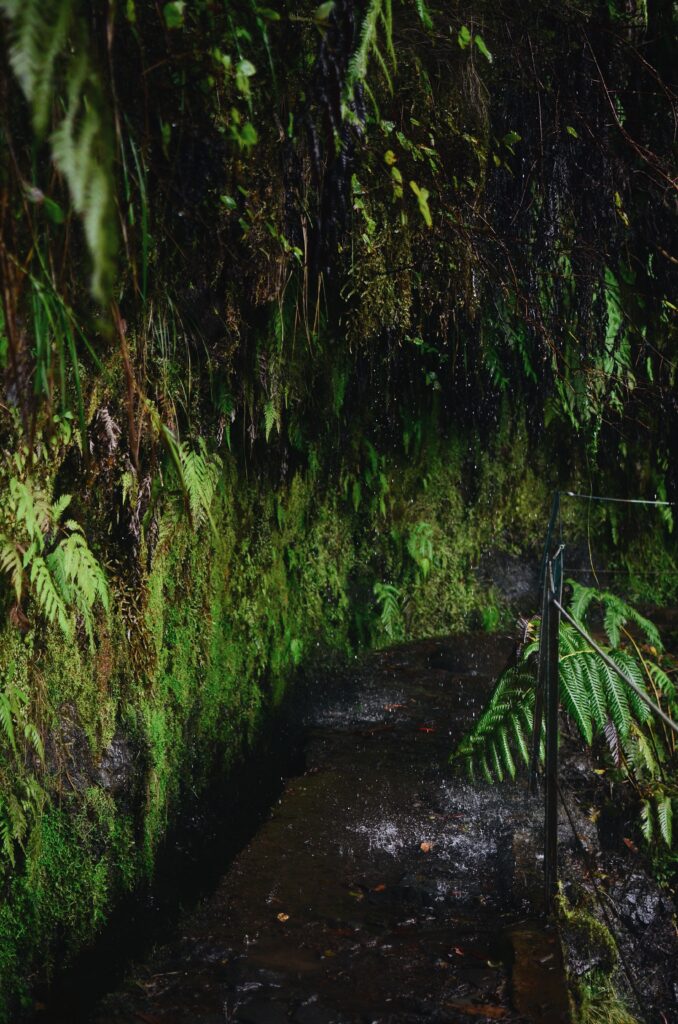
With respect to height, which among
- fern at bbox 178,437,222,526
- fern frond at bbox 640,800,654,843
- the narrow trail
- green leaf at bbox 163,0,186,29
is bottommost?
fern frond at bbox 640,800,654,843

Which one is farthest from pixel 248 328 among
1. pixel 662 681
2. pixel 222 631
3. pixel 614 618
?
pixel 662 681

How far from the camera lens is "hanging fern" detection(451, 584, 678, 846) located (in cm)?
345

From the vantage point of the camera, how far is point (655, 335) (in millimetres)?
5242

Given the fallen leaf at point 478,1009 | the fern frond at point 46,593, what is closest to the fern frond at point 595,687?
the fallen leaf at point 478,1009

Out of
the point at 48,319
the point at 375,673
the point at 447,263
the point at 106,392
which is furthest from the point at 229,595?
the point at 48,319

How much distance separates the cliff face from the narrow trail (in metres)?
0.79

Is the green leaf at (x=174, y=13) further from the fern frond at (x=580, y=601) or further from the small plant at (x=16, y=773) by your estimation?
the fern frond at (x=580, y=601)

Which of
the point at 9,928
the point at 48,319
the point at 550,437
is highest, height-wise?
the point at 48,319

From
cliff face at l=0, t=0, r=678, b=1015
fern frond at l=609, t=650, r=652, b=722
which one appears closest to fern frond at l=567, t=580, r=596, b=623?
fern frond at l=609, t=650, r=652, b=722

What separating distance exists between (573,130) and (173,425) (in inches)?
90.6

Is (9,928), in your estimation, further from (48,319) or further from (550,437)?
(550,437)

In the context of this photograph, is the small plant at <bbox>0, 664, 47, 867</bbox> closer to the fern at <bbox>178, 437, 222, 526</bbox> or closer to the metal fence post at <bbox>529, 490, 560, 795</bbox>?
the fern at <bbox>178, 437, 222, 526</bbox>

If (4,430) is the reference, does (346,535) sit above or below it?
below

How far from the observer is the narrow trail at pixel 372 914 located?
237 cm
